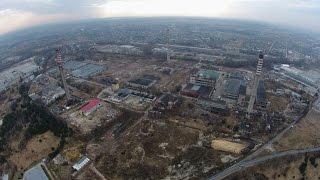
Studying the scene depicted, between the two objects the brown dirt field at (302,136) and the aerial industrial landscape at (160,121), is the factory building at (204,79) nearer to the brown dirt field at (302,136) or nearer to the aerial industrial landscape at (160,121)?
the aerial industrial landscape at (160,121)

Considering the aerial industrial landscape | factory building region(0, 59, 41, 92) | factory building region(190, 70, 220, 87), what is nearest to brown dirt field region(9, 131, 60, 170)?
the aerial industrial landscape

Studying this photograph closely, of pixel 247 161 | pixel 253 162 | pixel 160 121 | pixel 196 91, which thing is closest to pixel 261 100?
pixel 196 91

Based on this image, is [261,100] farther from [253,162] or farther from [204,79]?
[253,162]

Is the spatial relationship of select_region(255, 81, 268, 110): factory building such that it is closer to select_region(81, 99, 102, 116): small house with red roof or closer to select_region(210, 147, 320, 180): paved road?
select_region(210, 147, 320, 180): paved road

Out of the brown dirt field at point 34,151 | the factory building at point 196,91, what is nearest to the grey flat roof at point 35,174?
the brown dirt field at point 34,151

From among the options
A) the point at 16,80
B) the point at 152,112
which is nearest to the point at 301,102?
the point at 152,112
